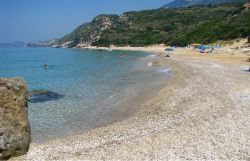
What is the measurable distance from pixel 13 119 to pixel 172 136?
6077 millimetres

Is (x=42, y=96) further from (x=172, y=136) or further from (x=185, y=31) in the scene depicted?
(x=185, y=31)

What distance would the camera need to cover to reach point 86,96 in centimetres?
2942

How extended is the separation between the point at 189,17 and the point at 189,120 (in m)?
188

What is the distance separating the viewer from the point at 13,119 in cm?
1356

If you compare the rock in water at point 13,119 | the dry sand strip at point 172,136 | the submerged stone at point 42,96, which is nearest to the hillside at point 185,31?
the submerged stone at point 42,96

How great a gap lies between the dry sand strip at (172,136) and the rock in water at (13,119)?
52cm

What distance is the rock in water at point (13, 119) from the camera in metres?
13.2

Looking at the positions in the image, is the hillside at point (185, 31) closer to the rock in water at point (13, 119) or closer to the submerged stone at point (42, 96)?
the submerged stone at point (42, 96)

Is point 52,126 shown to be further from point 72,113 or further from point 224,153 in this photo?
point 224,153

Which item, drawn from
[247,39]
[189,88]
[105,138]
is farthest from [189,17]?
[105,138]

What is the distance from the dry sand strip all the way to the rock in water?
0.52 m

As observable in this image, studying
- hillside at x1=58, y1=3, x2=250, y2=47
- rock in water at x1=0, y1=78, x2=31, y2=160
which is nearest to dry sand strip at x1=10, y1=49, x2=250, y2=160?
rock in water at x1=0, y1=78, x2=31, y2=160

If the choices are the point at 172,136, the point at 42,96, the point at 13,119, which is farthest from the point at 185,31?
the point at 13,119

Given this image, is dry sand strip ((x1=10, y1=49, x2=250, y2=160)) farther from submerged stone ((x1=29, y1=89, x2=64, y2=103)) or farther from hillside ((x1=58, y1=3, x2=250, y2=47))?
hillside ((x1=58, y1=3, x2=250, y2=47))
